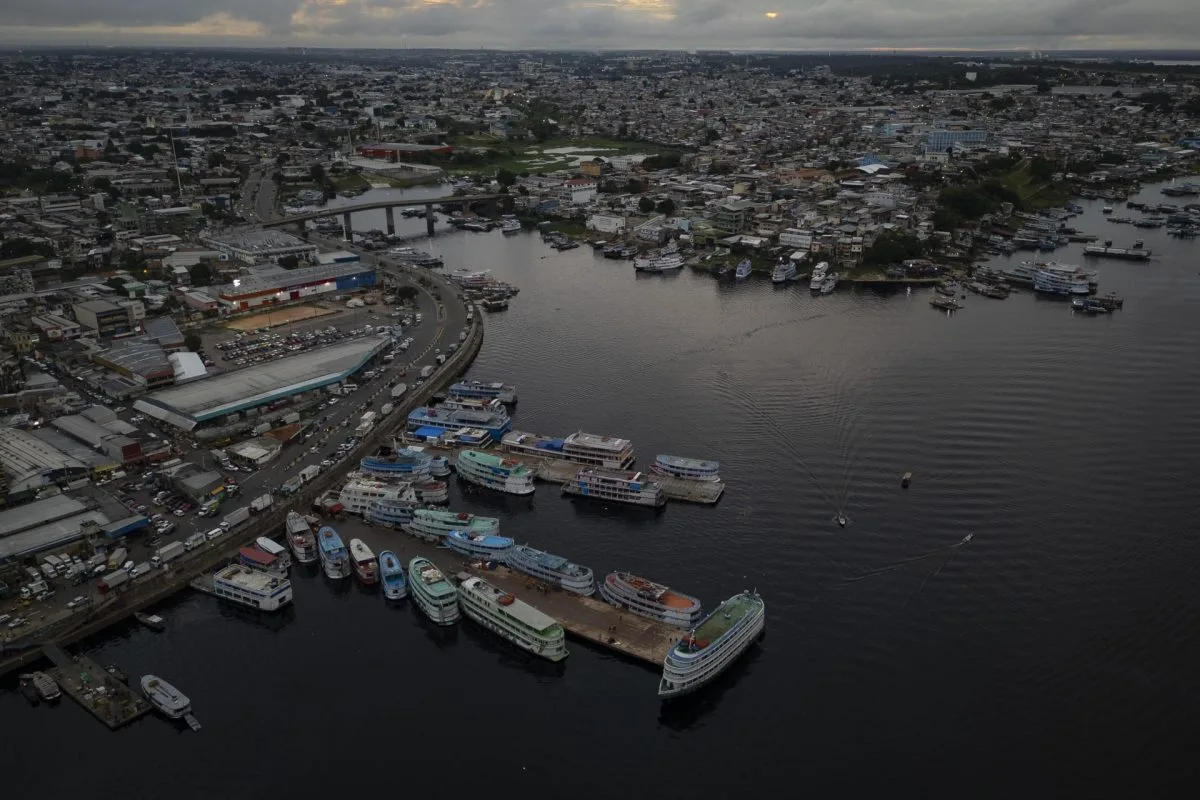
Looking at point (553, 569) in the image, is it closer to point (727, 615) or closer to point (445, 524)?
point (445, 524)

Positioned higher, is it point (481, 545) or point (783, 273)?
point (783, 273)

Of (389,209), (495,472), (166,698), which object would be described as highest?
(389,209)

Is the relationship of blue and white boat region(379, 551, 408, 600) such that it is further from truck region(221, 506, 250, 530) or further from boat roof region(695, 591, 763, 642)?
boat roof region(695, 591, 763, 642)

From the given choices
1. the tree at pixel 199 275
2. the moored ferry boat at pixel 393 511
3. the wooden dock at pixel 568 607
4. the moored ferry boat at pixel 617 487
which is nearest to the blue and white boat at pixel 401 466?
the moored ferry boat at pixel 393 511

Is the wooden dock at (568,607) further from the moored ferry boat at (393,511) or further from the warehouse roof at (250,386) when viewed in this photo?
the warehouse roof at (250,386)

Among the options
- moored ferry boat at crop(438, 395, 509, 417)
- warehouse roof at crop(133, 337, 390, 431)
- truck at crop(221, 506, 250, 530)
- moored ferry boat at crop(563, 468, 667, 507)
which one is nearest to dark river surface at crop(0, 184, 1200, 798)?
moored ferry boat at crop(563, 468, 667, 507)

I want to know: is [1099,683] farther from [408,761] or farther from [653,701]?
[408,761]

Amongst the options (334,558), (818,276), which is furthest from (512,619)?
(818,276)

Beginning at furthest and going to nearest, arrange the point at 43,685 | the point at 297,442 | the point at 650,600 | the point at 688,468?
the point at 297,442 → the point at 688,468 → the point at 650,600 → the point at 43,685

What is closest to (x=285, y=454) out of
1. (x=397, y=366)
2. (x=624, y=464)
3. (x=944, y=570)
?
(x=397, y=366)
